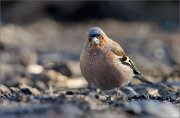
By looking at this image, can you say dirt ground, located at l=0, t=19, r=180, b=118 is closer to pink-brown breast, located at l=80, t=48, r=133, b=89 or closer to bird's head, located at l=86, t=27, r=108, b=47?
pink-brown breast, located at l=80, t=48, r=133, b=89

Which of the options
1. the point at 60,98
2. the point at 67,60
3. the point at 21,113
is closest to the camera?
the point at 21,113

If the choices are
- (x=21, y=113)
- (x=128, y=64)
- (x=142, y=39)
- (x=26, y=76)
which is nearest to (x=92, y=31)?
(x=128, y=64)

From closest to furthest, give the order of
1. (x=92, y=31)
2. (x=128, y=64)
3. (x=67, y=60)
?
(x=92, y=31) → (x=128, y=64) → (x=67, y=60)

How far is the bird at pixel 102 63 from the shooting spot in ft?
28.6

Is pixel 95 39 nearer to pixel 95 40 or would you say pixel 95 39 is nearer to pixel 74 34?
pixel 95 40

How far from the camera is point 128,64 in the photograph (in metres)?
9.55

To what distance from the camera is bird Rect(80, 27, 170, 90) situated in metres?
8.71

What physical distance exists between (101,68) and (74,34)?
9.59m

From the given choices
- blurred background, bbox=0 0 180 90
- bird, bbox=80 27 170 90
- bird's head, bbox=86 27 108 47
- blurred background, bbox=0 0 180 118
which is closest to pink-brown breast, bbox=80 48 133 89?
bird, bbox=80 27 170 90

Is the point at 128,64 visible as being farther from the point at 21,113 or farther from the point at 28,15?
the point at 28,15

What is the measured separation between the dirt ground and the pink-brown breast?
0.19 m

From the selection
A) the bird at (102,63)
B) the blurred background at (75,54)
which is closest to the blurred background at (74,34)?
the blurred background at (75,54)

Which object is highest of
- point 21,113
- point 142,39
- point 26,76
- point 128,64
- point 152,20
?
point 152,20

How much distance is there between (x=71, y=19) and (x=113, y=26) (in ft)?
4.14
